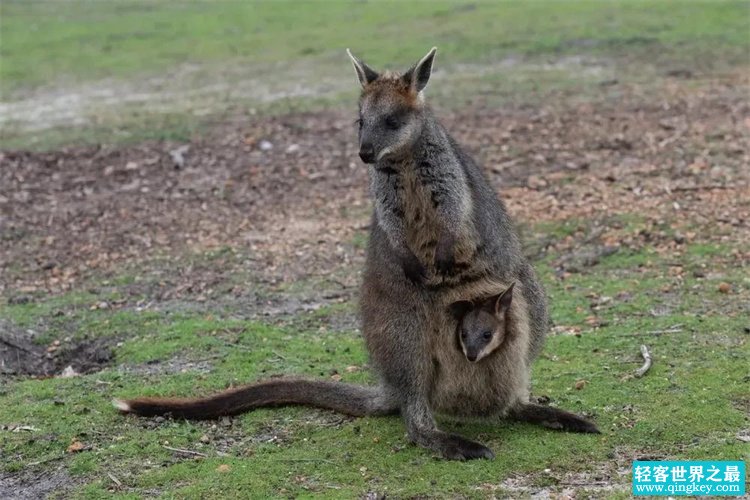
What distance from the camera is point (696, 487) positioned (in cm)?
387

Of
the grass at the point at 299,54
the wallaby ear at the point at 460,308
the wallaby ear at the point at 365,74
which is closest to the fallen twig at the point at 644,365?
the wallaby ear at the point at 460,308

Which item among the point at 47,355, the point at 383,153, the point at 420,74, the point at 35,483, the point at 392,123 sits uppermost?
the point at 420,74

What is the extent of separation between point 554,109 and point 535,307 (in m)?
6.29

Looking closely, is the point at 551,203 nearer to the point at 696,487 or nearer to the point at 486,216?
the point at 486,216

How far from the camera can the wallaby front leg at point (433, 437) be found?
14.3 ft

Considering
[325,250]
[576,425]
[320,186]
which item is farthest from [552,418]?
[320,186]

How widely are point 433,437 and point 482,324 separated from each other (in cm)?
52

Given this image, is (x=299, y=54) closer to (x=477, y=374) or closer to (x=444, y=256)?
(x=444, y=256)

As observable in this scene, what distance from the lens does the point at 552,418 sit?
4605 mm

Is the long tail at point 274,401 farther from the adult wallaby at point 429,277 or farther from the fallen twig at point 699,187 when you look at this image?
the fallen twig at point 699,187

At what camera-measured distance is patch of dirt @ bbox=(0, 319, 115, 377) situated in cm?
596

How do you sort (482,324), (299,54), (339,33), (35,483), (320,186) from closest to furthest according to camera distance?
(35,483) → (482,324) → (320,186) → (299,54) → (339,33)

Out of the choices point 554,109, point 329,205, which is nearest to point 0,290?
point 329,205

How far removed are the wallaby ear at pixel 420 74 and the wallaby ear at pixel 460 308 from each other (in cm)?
100
